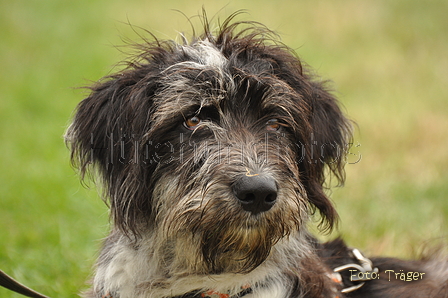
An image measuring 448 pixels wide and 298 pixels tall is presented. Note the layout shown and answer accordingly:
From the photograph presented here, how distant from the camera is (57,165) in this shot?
891 cm

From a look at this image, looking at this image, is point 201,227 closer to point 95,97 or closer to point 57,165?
point 95,97

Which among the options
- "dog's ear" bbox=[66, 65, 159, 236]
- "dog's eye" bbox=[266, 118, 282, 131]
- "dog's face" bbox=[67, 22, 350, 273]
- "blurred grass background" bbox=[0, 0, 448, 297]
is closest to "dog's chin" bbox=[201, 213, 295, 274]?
"dog's face" bbox=[67, 22, 350, 273]

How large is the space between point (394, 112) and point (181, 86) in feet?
27.9

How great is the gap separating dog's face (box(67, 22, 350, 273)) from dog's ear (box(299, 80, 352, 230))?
1 centimetres

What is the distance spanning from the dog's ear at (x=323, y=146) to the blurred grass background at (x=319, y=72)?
599 millimetres

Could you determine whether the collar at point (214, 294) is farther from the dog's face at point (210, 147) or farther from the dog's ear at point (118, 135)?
the dog's ear at point (118, 135)

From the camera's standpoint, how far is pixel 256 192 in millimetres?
2961

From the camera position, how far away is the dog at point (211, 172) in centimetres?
318

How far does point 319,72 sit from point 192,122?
9.88 meters

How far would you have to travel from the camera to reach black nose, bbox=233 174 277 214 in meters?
2.96

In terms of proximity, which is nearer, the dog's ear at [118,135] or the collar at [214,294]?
the collar at [214,294]

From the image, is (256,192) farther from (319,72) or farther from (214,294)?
(319,72)

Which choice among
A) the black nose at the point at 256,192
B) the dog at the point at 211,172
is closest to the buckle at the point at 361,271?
the dog at the point at 211,172

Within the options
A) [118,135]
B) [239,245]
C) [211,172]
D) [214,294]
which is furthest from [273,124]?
[214,294]
